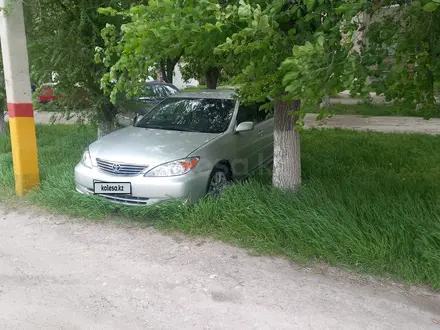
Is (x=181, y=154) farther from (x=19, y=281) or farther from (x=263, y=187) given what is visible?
(x=19, y=281)

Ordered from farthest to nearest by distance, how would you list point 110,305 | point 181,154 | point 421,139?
point 421,139
point 181,154
point 110,305

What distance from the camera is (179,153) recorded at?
4.85m

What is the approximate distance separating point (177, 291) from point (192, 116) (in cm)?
307

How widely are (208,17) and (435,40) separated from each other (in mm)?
1769

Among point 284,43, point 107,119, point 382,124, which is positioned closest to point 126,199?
point 284,43

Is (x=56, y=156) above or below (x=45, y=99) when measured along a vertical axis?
below

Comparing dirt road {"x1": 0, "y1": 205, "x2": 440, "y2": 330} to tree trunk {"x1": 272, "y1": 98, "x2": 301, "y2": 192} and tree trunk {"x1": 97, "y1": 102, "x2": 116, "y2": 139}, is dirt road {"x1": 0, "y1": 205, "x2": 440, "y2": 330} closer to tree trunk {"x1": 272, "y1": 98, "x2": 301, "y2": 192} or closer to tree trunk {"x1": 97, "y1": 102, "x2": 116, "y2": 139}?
tree trunk {"x1": 272, "y1": 98, "x2": 301, "y2": 192}

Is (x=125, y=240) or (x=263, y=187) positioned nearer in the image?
(x=125, y=240)

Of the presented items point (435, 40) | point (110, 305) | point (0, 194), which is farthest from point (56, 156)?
point (435, 40)

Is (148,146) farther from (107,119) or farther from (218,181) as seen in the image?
(107,119)

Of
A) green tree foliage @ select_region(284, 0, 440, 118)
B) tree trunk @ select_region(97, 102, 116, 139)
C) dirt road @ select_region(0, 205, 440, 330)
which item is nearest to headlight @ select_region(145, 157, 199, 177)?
dirt road @ select_region(0, 205, 440, 330)

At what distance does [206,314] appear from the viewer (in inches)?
121

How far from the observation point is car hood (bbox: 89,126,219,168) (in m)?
4.81

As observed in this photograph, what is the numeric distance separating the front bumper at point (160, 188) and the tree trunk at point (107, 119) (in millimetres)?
2799
